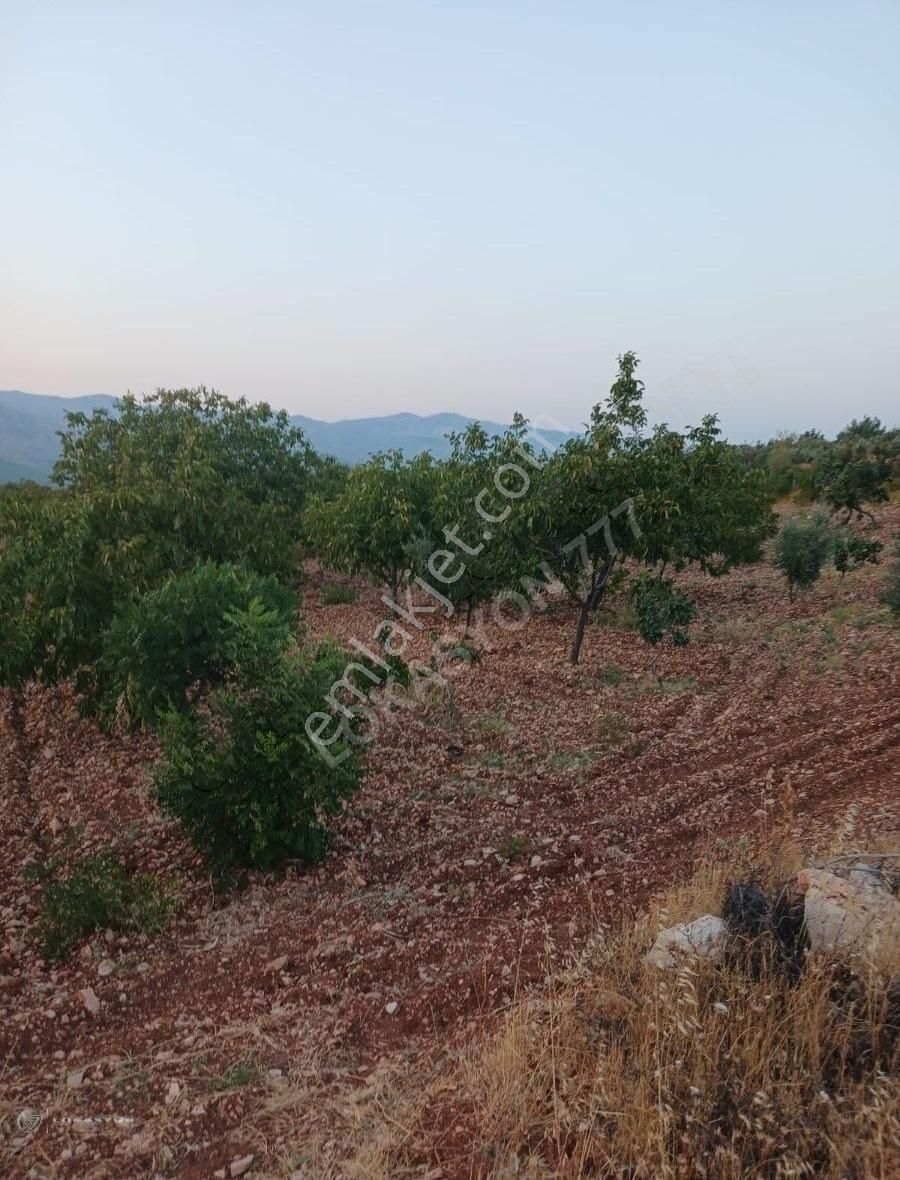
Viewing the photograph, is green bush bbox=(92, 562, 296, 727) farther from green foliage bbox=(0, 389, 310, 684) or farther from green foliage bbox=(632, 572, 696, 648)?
green foliage bbox=(632, 572, 696, 648)

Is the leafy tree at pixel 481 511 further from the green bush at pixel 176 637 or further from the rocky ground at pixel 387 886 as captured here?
the green bush at pixel 176 637

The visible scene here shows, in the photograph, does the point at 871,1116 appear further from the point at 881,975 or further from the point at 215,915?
the point at 215,915

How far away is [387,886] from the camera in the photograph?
16.9ft

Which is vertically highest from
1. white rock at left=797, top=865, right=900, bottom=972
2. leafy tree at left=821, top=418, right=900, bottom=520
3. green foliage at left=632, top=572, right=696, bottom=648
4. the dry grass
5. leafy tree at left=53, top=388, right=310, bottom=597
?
leafy tree at left=821, top=418, right=900, bottom=520

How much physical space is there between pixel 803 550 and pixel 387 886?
35.2 ft

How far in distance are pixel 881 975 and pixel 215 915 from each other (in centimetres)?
415

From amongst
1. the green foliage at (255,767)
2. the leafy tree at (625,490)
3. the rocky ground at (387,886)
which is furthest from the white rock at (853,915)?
the leafy tree at (625,490)

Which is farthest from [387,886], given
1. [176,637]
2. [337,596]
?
[337,596]

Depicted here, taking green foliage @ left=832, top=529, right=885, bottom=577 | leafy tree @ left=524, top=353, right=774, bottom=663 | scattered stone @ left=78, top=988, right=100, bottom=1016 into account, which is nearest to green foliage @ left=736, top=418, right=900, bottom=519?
green foliage @ left=832, top=529, right=885, bottom=577

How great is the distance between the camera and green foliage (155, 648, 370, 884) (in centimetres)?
498

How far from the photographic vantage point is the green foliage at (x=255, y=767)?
4984 mm

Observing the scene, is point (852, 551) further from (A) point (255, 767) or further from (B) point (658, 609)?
(A) point (255, 767)

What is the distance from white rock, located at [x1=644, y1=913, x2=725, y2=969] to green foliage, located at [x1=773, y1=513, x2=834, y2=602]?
10.8 meters

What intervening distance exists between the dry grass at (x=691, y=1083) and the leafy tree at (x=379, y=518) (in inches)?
421
